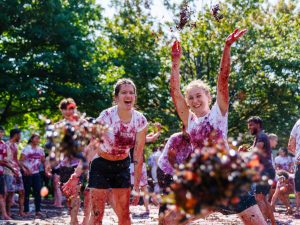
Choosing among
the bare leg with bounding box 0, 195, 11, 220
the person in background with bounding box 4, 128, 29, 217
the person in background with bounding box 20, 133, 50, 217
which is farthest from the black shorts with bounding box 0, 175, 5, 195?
the person in background with bounding box 20, 133, 50, 217

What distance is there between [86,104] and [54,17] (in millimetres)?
3677

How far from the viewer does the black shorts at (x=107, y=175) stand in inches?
242

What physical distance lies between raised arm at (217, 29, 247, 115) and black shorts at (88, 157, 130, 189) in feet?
5.40

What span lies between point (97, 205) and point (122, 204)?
269 mm

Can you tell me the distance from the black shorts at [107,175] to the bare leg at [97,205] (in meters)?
0.07

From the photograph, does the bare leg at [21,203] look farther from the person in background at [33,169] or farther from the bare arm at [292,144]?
the bare arm at [292,144]

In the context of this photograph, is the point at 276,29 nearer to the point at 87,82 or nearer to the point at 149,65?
the point at 149,65

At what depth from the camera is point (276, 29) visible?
24.6m

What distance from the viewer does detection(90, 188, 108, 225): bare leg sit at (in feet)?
20.2

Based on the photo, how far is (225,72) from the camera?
4.71 metres

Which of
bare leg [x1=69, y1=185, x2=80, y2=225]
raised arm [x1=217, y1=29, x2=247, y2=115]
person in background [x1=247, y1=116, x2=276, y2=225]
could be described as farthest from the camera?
person in background [x1=247, y1=116, x2=276, y2=225]

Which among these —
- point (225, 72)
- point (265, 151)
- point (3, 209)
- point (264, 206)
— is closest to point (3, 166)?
point (3, 209)

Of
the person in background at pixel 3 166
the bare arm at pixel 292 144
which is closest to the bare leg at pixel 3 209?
the person in background at pixel 3 166

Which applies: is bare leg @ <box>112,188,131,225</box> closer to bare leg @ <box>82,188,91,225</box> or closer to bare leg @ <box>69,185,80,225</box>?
bare leg @ <box>82,188,91,225</box>
